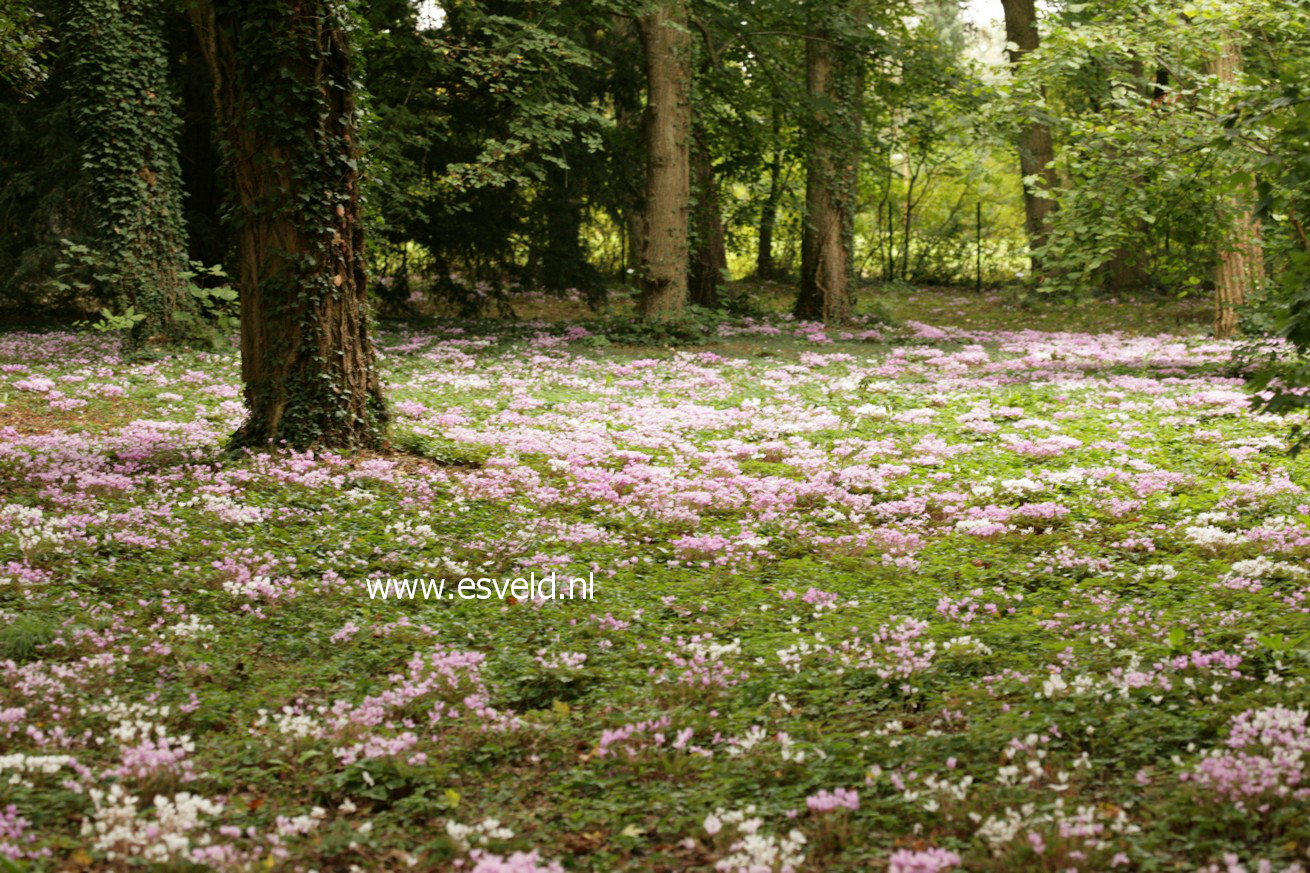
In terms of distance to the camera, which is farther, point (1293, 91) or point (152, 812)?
point (1293, 91)

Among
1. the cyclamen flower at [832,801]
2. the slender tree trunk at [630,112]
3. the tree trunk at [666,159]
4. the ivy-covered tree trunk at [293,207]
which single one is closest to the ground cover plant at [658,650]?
the cyclamen flower at [832,801]

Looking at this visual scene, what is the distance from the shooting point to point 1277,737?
397 centimetres

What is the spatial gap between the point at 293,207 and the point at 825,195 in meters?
17.1

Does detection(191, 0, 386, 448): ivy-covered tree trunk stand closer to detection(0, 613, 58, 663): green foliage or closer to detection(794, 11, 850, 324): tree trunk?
detection(0, 613, 58, 663): green foliage

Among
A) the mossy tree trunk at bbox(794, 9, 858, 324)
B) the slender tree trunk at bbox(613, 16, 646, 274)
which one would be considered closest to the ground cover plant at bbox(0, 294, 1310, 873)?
the mossy tree trunk at bbox(794, 9, 858, 324)

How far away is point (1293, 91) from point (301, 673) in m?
5.61

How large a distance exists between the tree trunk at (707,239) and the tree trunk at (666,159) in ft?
8.36

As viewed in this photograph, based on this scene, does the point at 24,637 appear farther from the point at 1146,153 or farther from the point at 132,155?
the point at 1146,153

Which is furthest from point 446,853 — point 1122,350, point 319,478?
point 1122,350

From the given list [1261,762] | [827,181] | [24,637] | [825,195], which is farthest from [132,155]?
[1261,762]

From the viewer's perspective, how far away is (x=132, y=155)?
15641 mm

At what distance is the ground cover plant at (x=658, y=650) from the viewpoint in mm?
3756

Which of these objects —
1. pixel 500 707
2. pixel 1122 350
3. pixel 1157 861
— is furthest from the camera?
pixel 1122 350

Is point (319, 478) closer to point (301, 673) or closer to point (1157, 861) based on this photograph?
point (301, 673)
